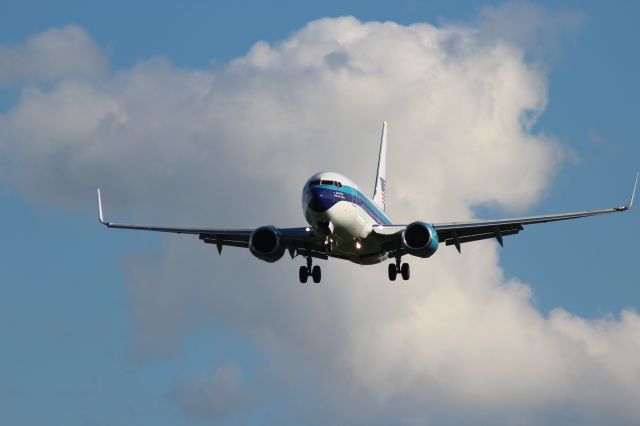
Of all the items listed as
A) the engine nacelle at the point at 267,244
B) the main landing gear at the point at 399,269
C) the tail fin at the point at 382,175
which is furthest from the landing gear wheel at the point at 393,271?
the tail fin at the point at 382,175

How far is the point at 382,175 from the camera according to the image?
92.8m

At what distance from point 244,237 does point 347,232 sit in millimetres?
8660

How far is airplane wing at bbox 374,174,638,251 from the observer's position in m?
65.2

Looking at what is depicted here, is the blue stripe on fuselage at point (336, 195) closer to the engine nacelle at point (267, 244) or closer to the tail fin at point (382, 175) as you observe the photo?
the engine nacelle at point (267, 244)

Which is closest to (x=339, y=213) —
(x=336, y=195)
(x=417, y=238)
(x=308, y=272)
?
(x=336, y=195)

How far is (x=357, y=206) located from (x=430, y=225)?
4290mm

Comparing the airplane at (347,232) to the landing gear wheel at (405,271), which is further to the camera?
the landing gear wheel at (405,271)

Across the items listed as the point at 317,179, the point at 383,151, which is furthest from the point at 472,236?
the point at 383,151

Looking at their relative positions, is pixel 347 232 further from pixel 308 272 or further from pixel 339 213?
pixel 308 272

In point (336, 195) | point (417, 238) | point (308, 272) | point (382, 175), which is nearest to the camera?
point (336, 195)

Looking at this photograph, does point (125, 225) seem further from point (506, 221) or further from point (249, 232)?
point (506, 221)

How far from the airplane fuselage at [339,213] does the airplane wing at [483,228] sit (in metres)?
1.25

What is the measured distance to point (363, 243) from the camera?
6494cm

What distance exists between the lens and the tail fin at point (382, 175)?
290 feet
